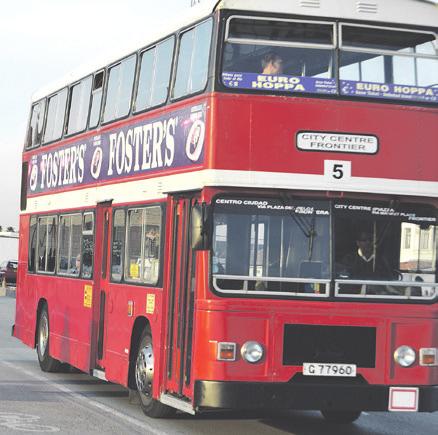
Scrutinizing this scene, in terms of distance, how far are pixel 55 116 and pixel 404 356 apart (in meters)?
8.60

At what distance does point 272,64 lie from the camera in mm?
11672

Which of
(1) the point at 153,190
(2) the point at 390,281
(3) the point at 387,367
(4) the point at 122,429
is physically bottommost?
(4) the point at 122,429

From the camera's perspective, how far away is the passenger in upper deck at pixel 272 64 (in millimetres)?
11641

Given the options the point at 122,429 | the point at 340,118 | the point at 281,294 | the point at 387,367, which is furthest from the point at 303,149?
the point at 122,429

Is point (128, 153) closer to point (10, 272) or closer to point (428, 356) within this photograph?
point (428, 356)

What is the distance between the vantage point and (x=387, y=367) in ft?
37.9

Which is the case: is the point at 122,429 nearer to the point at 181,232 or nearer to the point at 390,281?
the point at 181,232

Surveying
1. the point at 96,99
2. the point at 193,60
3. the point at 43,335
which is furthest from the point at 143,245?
the point at 43,335

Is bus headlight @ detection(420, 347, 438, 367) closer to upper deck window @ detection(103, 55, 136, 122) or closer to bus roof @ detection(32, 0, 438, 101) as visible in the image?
bus roof @ detection(32, 0, 438, 101)

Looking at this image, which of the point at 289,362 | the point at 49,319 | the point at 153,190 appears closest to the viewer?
the point at 289,362

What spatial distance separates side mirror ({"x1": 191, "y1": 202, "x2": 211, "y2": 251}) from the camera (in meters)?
11.3

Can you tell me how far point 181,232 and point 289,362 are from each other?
1.94 m

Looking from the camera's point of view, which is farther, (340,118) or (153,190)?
(153,190)

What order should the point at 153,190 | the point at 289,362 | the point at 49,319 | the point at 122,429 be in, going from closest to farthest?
the point at 289,362
the point at 122,429
the point at 153,190
the point at 49,319
